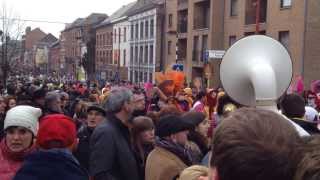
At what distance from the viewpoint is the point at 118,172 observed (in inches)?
171

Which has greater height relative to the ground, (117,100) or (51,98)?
(117,100)

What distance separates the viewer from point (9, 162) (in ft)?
11.7

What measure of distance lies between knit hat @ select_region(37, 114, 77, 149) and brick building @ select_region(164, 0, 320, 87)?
1472 centimetres

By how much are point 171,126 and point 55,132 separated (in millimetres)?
1024

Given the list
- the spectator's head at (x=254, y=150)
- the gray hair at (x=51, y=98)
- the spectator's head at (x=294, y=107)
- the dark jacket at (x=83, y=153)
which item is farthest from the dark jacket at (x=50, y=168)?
the gray hair at (x=51, y=98)

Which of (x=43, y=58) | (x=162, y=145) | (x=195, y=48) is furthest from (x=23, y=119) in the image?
(x=43, y=58)

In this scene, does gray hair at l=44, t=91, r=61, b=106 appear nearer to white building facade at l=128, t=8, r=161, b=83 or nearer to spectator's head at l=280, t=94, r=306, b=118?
spectator's head at l=280, t=94, r=306, b=118

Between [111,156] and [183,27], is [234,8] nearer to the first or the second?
[183,27]

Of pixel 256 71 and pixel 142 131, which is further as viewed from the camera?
pixel 142 131

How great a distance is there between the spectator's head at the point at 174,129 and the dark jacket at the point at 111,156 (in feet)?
1.56

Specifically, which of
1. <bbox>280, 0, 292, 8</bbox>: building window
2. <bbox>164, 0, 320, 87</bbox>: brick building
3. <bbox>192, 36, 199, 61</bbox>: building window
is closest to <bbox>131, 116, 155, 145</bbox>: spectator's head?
<bbox>164, 0, 320, 87</bbox>: brick building

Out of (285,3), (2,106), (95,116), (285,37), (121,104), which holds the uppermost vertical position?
(285,3)

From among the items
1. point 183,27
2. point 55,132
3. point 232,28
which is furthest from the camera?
point 183,27

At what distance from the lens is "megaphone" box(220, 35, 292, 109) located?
337cm
